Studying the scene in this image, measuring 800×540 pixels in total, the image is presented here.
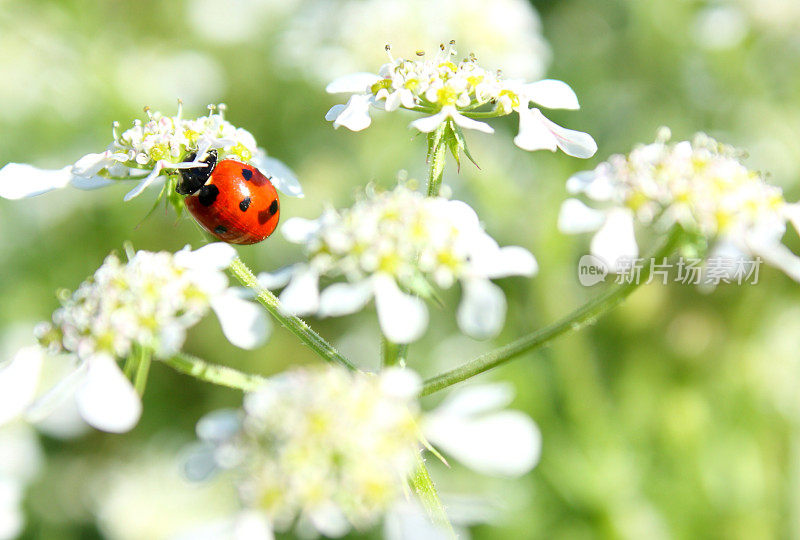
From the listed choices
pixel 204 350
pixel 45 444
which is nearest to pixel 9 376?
pixel 204 350

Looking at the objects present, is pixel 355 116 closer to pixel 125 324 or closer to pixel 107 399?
pixel 125 324

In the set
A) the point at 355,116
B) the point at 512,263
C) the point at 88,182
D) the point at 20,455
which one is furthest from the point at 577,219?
the point at 20,455

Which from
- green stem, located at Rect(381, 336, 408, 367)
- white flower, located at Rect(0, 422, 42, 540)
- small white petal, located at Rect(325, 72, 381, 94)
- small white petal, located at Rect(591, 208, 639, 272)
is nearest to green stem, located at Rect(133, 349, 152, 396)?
green stem, located at Rect(381, 336, 408, 367)

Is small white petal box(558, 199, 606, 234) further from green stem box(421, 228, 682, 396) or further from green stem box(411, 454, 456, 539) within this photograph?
green stem box(411, 454, 456, 539)

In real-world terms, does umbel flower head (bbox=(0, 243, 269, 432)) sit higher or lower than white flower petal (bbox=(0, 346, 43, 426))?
higher

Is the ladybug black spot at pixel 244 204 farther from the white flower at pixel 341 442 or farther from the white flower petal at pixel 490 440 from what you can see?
the white flower petal at pixel 490 440

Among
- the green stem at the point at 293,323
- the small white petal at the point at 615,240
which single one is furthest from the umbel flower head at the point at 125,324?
the small white petal at the point at 615,240

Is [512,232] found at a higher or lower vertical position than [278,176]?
higher

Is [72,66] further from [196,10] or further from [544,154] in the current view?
[544,154]

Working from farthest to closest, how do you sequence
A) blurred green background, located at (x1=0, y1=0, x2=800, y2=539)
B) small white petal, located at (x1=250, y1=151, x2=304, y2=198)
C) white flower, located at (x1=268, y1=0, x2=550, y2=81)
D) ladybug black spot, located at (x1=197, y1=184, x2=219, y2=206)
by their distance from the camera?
white flower, located at (x1=268, y1=0, x2=550, y2=81), blurred green background, located at (x1=0, y1=0, x2=800, y2=539), small white petal, located at (x1=250, y1=151, x2=304, y2=198), ladybug black spot, located at (x1=197, y1=184, x2=219, y2=206)
